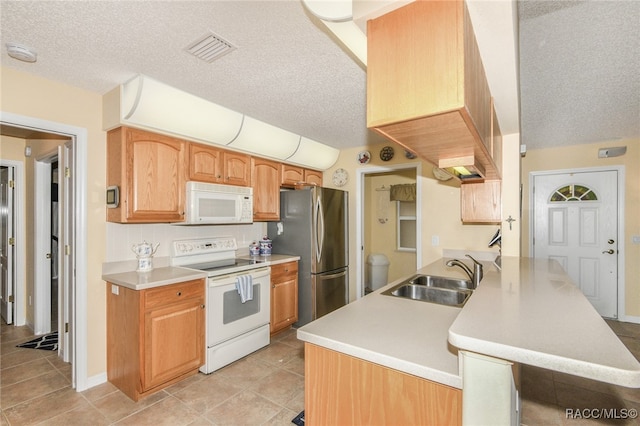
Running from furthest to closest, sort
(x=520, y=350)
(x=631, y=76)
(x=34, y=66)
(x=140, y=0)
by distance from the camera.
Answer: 1. (x=631, y=76)
2. (x=34, y=66)
3. (x=140, y=0)
4. (x=520, y=350)

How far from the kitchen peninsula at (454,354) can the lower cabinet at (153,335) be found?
1.51 m

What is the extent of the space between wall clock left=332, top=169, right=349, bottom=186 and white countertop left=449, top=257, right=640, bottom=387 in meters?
3.00

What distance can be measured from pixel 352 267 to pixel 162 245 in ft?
7.84

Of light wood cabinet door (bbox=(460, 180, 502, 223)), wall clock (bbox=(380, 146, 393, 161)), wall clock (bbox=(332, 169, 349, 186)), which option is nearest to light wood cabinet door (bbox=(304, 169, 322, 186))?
wall clock (bbox=(332, 169, 349, 186))

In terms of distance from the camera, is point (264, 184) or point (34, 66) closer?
point (34, 66)

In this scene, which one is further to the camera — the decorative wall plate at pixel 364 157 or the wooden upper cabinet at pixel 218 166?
the decorative wall plate at pixel 364 157

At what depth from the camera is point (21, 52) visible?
69.9 inches

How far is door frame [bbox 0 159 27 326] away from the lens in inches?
143

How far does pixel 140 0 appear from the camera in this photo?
54.2 inches

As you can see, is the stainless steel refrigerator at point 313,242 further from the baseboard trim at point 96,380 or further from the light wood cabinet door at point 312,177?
the baseboard trim at point 96,380

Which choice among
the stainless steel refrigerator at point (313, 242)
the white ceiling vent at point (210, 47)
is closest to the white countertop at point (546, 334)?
the white ceiling vent at point (210, 47)

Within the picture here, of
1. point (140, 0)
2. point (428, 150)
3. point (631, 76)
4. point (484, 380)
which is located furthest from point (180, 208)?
point (631, 76)

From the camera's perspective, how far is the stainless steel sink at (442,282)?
225cm

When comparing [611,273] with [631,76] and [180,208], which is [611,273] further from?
[180,208]
